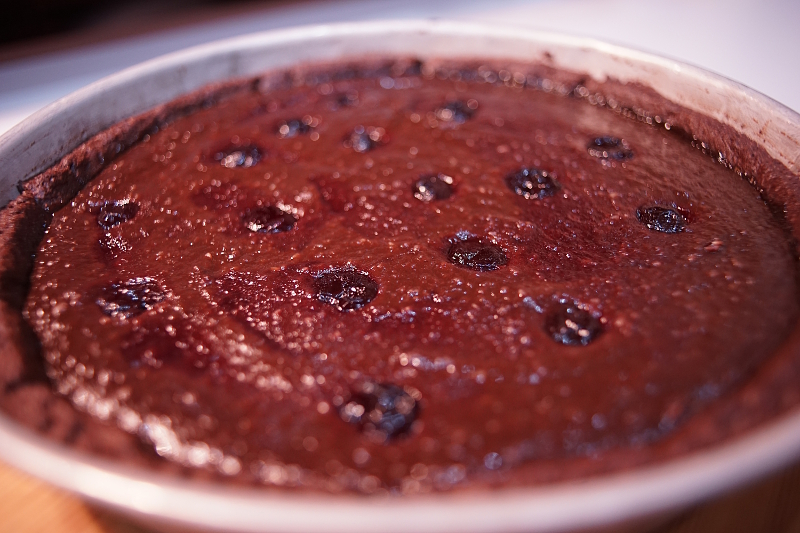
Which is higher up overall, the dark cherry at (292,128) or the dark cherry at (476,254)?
the dark cherry at (292,128)

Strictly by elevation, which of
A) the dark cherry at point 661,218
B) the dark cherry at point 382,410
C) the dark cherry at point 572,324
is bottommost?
the dark cherry at point 382,410

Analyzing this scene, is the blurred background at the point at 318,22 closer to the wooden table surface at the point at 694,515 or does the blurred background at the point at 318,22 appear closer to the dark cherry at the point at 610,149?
the dark cherry at the point at 610,149

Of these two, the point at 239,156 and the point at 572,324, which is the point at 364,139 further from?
the point at 572,324

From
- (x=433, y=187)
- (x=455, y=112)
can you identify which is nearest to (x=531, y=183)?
(x=433, y=187)

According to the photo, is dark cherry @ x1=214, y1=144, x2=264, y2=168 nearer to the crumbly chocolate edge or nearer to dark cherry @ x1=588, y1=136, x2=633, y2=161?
the crumbly chocolate edge

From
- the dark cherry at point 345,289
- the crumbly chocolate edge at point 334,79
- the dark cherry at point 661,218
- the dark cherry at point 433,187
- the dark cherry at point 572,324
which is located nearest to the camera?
the crumbly chocolate edge at point 334,79

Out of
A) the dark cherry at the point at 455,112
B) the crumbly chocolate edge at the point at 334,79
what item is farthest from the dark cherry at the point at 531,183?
the crumbly chocolate edge at the point at 334,79

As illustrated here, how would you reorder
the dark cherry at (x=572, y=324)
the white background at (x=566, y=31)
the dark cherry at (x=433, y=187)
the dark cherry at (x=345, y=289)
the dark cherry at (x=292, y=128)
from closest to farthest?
the dark cherry at (x=572, y=324) < the dark cherry at (x=345, y=289) < the dark cherry at (x=433, y=187) < the dark cherry at (x=292, y=128) < the white background at (x=566, y=31)
